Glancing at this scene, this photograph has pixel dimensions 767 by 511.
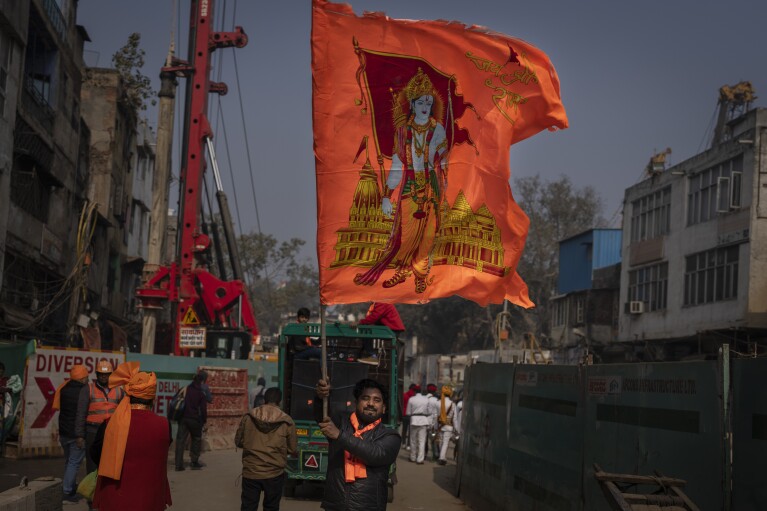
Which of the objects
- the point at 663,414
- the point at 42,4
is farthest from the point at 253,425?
the point at 42,4

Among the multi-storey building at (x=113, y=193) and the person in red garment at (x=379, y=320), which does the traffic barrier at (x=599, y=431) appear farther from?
the multi-storey building at (x=113, y=193)

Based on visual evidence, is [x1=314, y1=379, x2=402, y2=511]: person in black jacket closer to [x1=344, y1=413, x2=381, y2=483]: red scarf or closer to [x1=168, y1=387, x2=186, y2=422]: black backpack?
[x1=344, y1=413, x2=381, y2=483]: red scarf

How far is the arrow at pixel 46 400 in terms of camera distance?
60.7ft

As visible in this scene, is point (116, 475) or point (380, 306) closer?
point (116, 475)

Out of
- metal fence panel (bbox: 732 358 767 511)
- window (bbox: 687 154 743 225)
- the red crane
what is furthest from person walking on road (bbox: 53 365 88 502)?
window (bbox: 687 154 743 225)

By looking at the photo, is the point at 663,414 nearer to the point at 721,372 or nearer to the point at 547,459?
the point at 721,372

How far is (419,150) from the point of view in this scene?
854 cm

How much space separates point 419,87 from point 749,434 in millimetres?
3905

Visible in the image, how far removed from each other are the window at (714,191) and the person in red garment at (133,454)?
27698mm

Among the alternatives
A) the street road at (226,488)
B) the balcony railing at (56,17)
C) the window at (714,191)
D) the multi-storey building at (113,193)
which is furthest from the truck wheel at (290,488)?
the multi-storey building at (113,193)

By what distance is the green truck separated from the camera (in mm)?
14523

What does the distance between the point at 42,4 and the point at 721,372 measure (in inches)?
921

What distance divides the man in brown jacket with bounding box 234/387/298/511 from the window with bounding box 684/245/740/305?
25.0 m

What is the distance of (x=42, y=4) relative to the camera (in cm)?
2623
